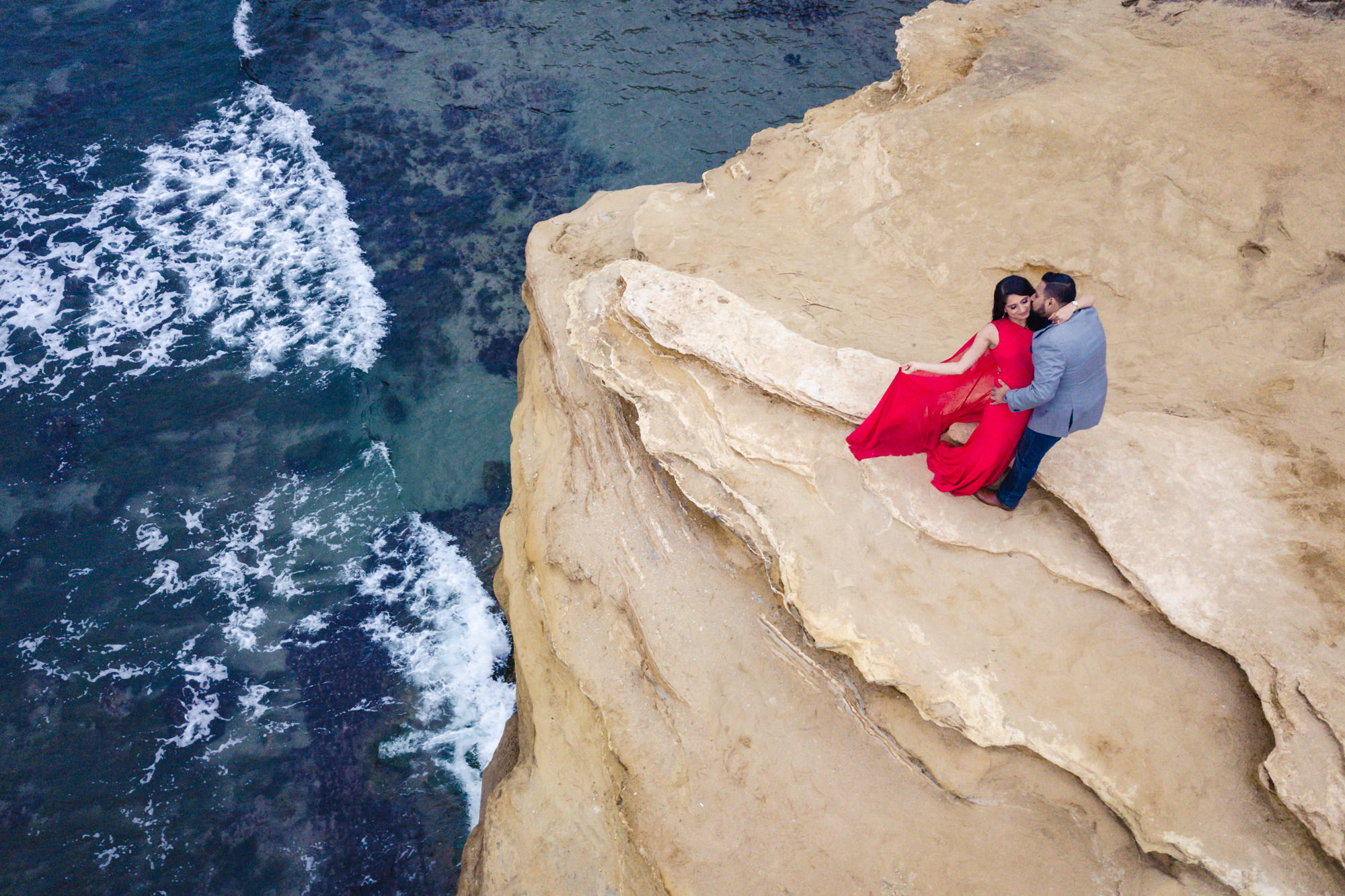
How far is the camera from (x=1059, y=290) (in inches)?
136

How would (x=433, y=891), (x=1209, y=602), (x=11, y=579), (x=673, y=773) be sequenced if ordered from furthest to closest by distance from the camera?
(x=11, y=579)
(x=433, y=891)
(x=673, y=773)
(x=1209, y=602)

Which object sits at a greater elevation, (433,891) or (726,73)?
(726,73)

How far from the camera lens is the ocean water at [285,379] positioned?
643 cm

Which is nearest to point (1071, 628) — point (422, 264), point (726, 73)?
point (422, 264)

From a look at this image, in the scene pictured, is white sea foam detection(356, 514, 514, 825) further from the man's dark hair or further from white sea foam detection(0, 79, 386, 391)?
the man's dark hair

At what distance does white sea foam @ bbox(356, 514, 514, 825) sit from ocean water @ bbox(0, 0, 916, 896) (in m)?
0.03

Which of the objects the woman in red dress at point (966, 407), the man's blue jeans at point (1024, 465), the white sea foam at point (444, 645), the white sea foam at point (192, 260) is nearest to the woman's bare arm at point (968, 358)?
the woman in red dress at point (966, 407)

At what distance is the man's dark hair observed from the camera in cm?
344

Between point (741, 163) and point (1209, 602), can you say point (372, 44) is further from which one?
point (1209, 602)

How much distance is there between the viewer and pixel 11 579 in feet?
23.2

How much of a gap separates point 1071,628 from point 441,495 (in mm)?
6156

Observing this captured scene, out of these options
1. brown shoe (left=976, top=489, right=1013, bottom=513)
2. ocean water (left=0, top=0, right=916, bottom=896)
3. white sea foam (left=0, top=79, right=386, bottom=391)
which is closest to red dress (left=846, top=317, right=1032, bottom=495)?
brown shoe (left=976, top=489, right=1013, bottom=513)

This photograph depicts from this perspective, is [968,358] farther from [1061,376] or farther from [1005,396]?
[1061,376]

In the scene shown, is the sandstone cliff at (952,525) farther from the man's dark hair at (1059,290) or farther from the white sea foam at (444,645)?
the man's dark hair at (1059,290)
